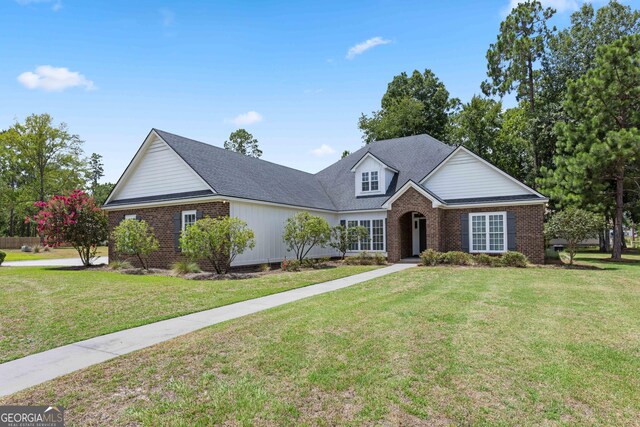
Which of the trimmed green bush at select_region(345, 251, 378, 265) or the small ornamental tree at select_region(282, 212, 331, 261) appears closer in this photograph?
the small ornamental tree at select_region(282, 212, 331, 261)

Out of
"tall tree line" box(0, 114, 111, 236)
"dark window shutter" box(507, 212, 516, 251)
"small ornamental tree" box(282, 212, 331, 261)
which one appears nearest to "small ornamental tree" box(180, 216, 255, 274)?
"small ornamental tree" box(282, 212, 331, 261)

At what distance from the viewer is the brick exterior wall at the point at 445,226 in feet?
57.9

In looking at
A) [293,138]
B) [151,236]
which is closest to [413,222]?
[293,138]

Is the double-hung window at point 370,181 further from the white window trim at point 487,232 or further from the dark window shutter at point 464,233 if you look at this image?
the white window trim at point 487,232

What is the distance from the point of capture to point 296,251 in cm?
1955

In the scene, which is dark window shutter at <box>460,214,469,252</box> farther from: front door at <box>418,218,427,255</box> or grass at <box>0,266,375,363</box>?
grass at <box>0,266,375,363</box>

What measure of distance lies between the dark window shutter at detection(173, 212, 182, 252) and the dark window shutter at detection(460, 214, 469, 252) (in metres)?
13.7

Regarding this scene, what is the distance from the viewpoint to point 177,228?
58.1ft

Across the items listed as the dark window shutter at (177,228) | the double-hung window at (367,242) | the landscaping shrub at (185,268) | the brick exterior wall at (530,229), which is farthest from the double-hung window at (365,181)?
the landscaping shrub at (185,268)

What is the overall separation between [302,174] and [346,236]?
7590 mm

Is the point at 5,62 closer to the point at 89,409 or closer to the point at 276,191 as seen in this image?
the point at 276,191

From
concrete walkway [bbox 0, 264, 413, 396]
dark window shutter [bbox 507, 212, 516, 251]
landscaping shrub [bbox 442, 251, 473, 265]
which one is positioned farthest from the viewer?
dark window shutter [bbox 507, 212, 516, 251]

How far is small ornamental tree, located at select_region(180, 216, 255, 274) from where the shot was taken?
14523 millimetres

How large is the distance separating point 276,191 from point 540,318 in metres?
14.5
